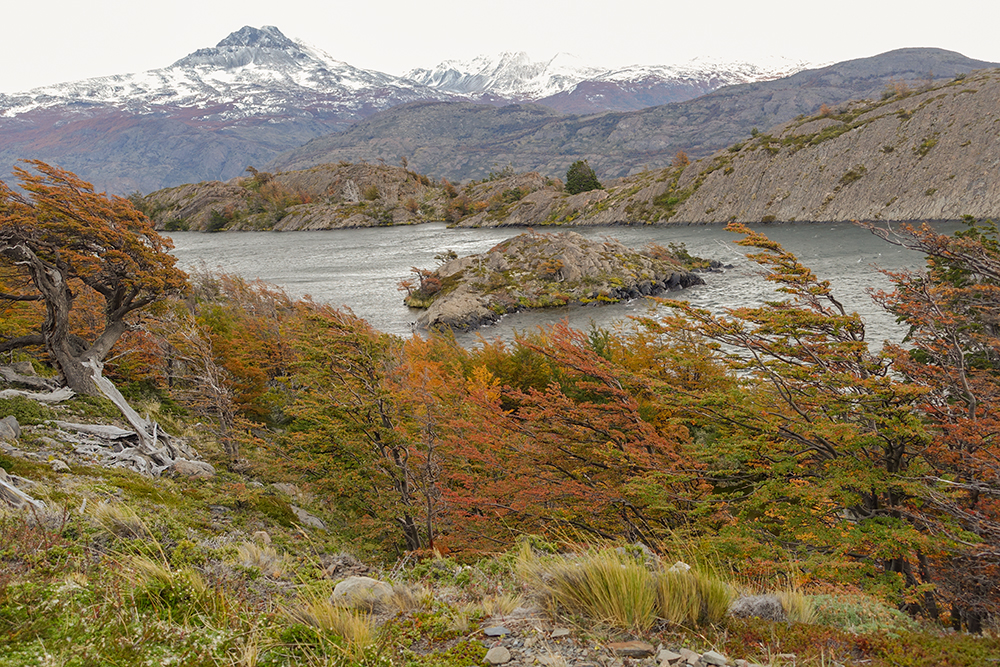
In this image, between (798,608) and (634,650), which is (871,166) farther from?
(634,650)

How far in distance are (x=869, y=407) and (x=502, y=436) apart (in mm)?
6897

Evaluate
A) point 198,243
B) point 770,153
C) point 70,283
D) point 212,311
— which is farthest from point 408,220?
point 70,283

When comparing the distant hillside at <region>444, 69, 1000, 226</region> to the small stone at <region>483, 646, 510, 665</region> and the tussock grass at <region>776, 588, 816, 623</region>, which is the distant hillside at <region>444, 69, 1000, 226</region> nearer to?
the tussock grass at <region>776, 588, 816, 623</region>

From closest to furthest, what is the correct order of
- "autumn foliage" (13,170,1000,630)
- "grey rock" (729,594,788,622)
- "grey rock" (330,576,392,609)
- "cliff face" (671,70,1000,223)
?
"grey rock" (729,594,788,622)
"grey rock" (330,576,392,609)
"autumn foliage" (13,170,1000,630)
"cliff face" (671,70,1000,223)

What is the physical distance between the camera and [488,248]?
266 ft

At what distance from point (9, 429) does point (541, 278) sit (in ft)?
151

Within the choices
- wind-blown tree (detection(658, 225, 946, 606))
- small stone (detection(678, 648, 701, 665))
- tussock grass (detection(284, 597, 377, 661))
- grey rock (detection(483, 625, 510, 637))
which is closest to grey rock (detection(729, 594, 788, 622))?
small stone (detection(678, 648, 701, 665))

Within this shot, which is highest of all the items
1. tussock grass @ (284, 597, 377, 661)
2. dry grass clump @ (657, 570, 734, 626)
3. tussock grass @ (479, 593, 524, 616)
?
tussock grass @ (284, 597, 377, 661)

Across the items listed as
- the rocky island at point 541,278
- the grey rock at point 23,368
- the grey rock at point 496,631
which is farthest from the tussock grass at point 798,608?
the rocky island at point 541,278

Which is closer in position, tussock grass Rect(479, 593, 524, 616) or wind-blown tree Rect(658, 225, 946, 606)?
tussock grass Rect(479, 593, 524, 616)

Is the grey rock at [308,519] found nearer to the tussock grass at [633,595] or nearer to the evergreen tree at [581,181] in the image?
the tussock grass at [633,595]

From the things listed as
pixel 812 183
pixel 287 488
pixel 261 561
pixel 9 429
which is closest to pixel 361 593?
pixel 261 561

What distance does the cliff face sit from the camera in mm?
71125

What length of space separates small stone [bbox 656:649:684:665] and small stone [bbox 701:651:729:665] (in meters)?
0.16
